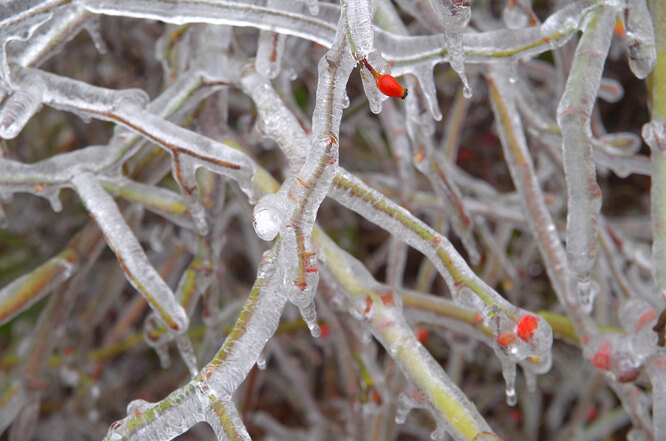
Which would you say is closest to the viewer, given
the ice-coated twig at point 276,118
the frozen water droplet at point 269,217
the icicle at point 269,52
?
the frozen water droplet at point 269,217

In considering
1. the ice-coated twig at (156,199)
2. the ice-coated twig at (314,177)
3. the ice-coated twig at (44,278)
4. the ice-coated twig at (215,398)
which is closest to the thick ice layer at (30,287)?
the ice-coated twig at (44,278)

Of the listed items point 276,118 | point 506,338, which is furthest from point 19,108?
point 506,338

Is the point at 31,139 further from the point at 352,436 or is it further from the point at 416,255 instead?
the point at 352,436

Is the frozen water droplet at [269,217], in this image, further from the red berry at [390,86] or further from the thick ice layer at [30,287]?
the thick ice layer at [30,287]

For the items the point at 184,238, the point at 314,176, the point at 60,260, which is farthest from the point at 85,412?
the point at 314,176

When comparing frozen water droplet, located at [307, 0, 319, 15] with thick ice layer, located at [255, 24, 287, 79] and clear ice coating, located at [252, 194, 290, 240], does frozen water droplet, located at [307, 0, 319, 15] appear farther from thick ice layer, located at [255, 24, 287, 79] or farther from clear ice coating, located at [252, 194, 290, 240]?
clear ice coating, located at [252, 194, 290, 240]

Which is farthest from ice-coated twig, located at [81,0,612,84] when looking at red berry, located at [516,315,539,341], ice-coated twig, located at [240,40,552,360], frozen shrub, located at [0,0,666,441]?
red berry, located at [516,315,539,341]

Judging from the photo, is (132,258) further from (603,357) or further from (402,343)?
(603,357)
